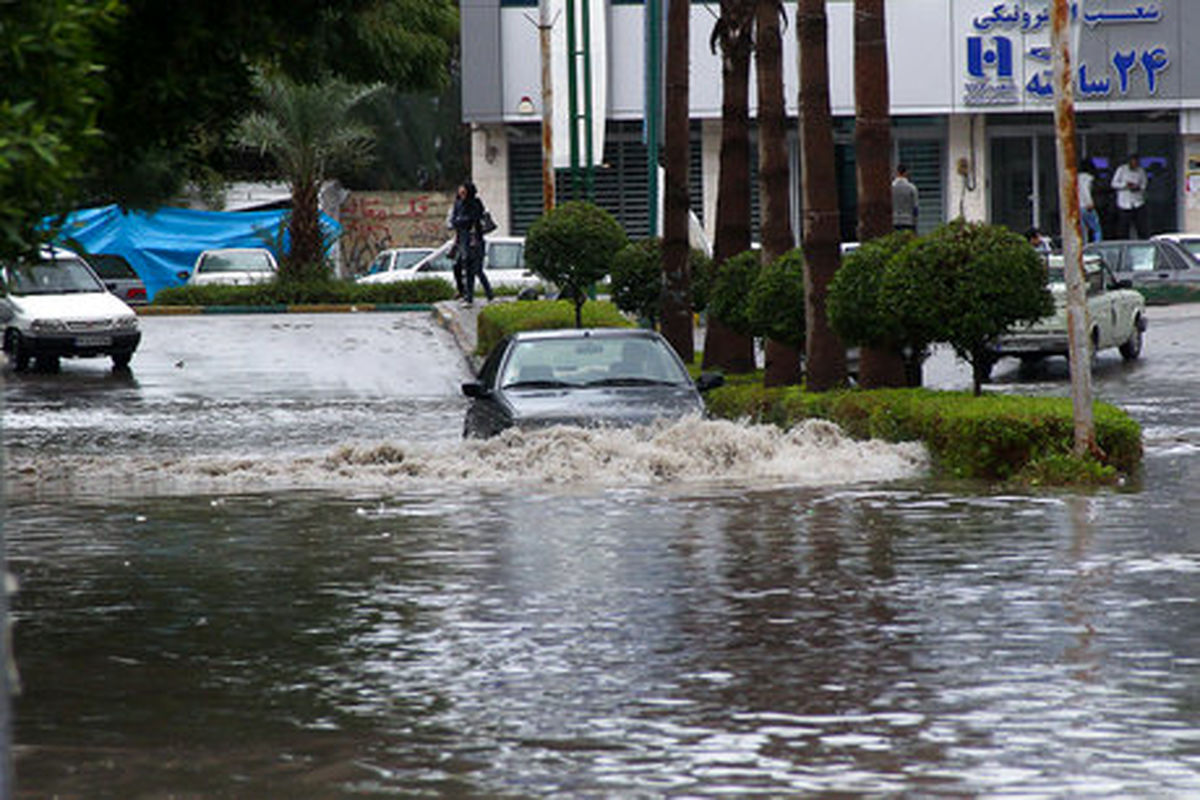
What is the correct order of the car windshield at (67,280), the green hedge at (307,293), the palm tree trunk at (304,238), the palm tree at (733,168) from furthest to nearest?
1. the palm tree trunk at (304,238)
2. the green hedge at (307,293)
3. the car windshield at (67,280)
4. the palm tree at (733,168)

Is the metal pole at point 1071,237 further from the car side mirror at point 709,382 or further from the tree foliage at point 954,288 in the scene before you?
the car side mirror at point 709,382

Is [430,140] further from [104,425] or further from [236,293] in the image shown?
[104,425]

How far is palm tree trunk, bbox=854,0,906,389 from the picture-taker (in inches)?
860

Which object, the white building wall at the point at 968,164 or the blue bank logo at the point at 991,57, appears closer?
the blue bank logo at the point at 991,57

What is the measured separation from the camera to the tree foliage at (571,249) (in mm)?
32312

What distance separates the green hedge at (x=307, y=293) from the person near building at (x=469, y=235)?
4976mm

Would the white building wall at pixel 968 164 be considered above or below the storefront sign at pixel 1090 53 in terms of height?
below

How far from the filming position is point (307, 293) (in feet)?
159

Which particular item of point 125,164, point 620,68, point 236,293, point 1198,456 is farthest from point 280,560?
point 620,68

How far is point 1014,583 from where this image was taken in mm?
12961

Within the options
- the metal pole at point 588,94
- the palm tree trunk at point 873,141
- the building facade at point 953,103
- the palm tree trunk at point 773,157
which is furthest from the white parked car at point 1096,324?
the building facade at point 953,103

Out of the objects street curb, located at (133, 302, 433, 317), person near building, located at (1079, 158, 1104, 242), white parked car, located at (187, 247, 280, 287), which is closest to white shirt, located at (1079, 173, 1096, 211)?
person near building, located at (1079, 158, 1104, 242)

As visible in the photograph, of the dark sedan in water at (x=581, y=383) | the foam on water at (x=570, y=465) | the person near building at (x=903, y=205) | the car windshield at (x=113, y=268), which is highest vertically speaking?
the person near building at (x=903, y=205)

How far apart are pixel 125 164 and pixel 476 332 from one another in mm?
26268
